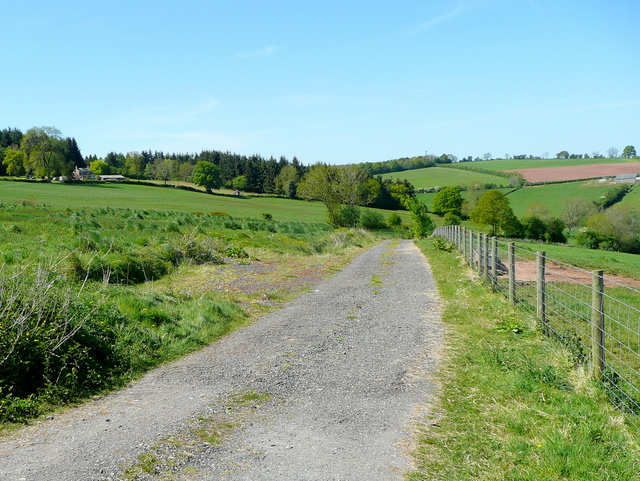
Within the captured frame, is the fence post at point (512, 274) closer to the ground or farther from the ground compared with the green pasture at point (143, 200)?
closer to the ground

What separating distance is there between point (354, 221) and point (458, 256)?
130 feet

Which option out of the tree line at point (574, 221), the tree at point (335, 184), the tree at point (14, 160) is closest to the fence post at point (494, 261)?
the tree at point (335, 184)

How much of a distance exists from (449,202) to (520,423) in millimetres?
83885

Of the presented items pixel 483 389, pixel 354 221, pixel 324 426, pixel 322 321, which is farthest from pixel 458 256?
pixel 354 221

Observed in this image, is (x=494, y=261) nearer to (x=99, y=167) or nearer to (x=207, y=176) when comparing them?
(x=207, y=176)

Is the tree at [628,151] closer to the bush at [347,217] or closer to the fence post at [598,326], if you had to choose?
the bush at [347,217]

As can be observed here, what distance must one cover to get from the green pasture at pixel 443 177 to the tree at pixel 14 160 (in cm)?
7726

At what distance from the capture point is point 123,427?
4.47 m

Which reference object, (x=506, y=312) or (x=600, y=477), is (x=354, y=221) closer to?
(x=506, y=312)

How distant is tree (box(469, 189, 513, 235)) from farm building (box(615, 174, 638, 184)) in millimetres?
30524

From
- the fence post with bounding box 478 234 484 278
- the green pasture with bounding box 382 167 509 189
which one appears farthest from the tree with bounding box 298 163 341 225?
the fence post with bounding box 478 234 484 278

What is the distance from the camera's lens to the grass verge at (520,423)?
3687 millimetres

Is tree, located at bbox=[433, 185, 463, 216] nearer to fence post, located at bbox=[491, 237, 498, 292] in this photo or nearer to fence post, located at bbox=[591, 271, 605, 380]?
fence post, located at bbox=[491, 237, 498, 292]

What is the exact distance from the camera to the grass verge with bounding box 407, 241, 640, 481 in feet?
12.1
